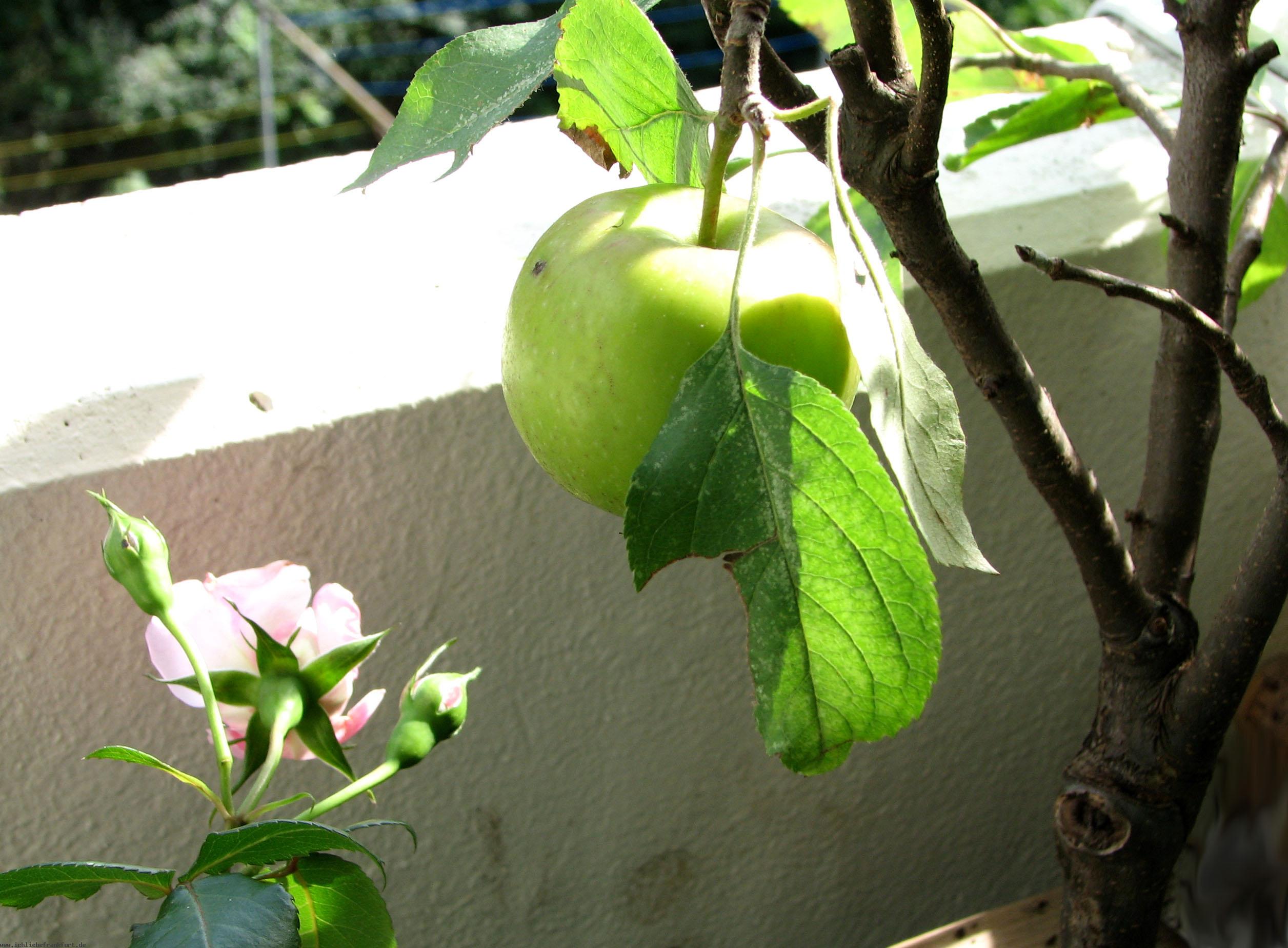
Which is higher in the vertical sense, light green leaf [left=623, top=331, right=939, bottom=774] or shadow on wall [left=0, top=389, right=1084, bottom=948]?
light green leaf [left=623, top=331, right=939, bottom=774]

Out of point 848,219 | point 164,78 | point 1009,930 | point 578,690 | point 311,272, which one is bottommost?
point 164,78

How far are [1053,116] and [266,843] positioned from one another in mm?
510

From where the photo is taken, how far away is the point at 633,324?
12.2 inches

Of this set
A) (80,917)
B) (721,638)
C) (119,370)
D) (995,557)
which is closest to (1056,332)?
(995,557)

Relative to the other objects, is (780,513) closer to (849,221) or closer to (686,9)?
(849,221)

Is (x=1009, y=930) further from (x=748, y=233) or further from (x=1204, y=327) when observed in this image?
(x=748, y=233)

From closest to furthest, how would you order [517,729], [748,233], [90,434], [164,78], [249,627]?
[748,233] → [249,627] → [90,434] → [517,729] → [164,78]

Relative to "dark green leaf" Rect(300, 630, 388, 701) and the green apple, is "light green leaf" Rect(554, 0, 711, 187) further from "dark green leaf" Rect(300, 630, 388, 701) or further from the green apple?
"dark green leaf" Rect(300, 630, 388, 701)

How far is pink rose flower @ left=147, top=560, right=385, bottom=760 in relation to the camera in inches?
15.5

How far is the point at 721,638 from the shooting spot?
66cm

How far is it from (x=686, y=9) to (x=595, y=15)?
5333mm

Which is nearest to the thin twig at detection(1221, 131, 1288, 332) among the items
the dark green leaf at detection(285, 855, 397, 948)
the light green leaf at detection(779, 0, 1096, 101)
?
the light green leaf at detection(779, 0, 1096, 101)

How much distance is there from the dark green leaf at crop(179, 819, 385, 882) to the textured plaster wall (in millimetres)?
239

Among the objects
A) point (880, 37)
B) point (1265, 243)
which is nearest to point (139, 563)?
point (880, 37)
